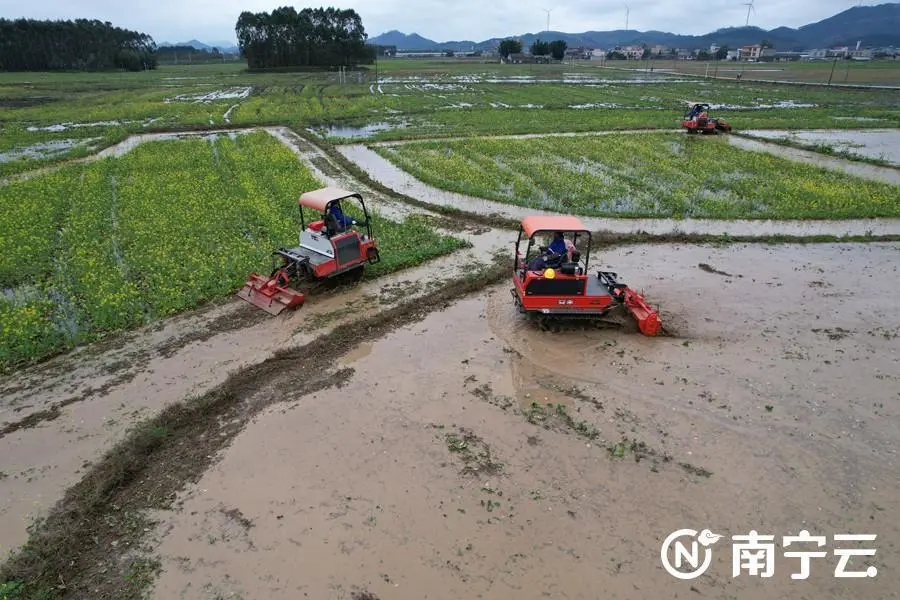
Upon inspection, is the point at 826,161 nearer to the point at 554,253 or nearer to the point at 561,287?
the point at 554,253

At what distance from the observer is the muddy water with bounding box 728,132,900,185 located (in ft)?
79.9

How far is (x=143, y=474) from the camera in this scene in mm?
7602

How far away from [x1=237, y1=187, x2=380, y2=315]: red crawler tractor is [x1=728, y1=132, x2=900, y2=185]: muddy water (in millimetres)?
24525

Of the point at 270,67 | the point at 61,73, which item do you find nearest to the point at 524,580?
the point at 270,67

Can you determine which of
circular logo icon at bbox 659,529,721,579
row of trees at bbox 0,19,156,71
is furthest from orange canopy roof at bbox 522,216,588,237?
row of trees at bbox 0,19,156,71

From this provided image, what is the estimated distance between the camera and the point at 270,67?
3932 inches

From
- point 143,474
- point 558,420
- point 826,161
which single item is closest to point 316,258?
point 143,474

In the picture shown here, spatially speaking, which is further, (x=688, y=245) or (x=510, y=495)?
(x=688, y=245)

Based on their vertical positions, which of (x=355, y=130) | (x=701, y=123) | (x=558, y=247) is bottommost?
(x=558, y=247)

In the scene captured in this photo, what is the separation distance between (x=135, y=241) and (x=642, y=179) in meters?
20.5

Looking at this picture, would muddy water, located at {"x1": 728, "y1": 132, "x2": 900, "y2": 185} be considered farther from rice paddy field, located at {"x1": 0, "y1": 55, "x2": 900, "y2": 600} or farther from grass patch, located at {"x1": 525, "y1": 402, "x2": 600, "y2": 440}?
grass patch, located at {"x1": 525, "y1": 402, "x2": 600, "y2": 440}

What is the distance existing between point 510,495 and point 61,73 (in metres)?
119

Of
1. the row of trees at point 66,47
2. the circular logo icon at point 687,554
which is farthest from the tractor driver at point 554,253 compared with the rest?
the row of trees at point 66,47

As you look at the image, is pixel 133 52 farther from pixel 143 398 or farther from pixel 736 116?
pixel 143 398
